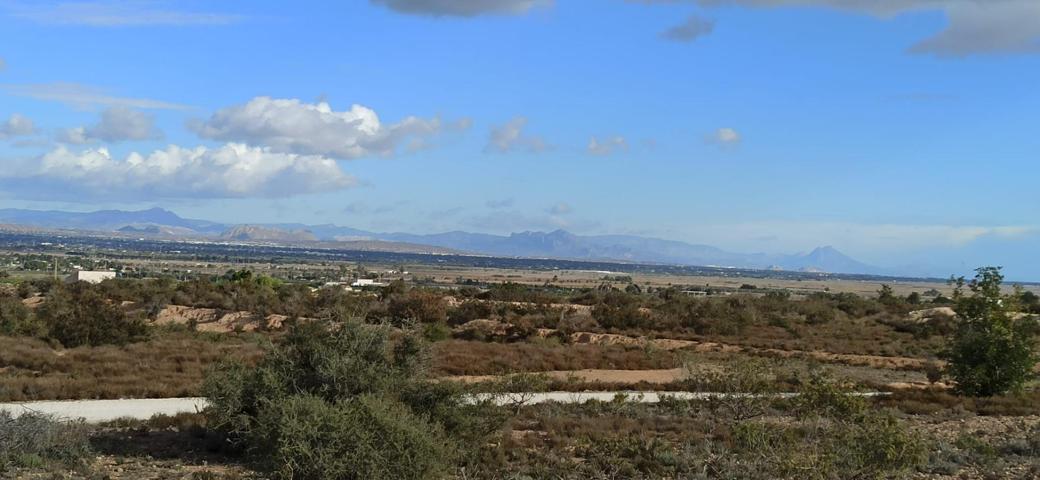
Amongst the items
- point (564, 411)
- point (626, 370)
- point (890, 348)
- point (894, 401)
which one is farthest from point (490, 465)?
point (890, 348)

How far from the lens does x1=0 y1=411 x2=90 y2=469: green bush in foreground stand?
521 inches

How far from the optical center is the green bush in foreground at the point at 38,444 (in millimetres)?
13227

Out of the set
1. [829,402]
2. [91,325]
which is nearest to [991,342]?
[829,402]

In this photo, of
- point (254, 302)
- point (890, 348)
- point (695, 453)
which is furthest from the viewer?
point (254, 302)

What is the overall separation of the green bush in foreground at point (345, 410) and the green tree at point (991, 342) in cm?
1498

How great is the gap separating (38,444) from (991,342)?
2178 centimetres

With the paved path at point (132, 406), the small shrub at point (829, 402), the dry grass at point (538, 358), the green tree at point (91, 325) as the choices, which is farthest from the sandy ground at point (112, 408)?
the green tree at point (91, 325)

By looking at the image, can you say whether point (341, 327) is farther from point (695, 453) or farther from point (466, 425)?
point (695, 453)

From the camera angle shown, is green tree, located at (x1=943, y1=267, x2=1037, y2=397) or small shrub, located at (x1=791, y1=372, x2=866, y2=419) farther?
green tree, located at (x1=943, y1=267, x2=1037, y2=397)

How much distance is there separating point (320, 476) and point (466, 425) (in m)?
3.82

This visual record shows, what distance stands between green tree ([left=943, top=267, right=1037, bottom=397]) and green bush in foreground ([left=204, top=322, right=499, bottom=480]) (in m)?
15.0

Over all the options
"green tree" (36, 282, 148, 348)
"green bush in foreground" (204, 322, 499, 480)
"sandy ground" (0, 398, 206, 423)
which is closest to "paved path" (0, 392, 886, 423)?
"sandy ground" (0, 398, 206, 423)

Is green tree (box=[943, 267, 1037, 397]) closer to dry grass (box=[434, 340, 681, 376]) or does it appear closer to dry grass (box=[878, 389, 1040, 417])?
dry grass (box=[878, 389, 1040, 417])

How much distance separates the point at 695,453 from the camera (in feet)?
50.1
